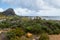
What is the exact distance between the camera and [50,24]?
12992mm

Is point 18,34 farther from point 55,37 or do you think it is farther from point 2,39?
point 55,37

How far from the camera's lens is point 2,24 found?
1406 cm

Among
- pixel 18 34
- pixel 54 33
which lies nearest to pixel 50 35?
pixel 54 33

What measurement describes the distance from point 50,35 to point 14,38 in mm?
2575

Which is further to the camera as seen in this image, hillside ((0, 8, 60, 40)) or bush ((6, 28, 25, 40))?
hillside ((0, 8, 60, 40))

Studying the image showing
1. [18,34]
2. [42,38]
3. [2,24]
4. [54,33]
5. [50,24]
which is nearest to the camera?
[42,38]

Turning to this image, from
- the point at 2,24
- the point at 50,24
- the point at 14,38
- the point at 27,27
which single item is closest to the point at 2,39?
the point at 14,38

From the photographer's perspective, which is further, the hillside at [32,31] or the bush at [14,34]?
the hillside at [32,31]

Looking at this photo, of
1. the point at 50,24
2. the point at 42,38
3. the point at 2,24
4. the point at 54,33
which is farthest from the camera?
the point at 2,24

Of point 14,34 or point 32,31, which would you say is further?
point 32,31

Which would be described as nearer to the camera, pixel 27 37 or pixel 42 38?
pixel 42 38

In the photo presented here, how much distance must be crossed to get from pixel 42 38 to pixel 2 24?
460 cm

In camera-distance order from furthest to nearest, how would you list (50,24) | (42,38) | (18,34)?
(50,24)
(18,34)
(42,38)

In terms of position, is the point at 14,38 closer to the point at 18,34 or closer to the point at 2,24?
the point at 18,34
